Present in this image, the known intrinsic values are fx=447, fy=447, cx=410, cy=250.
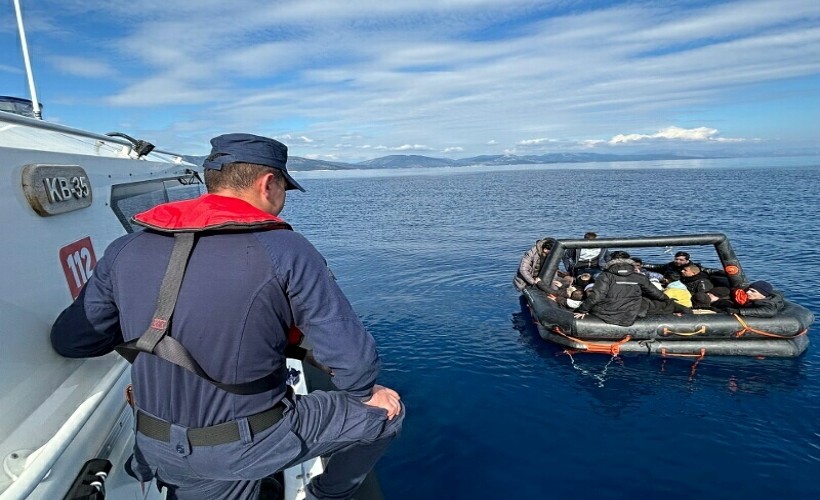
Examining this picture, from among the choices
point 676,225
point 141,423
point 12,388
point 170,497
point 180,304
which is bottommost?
point 676,225

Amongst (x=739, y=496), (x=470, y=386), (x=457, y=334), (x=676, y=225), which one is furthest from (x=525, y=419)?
(x=676, y=225)

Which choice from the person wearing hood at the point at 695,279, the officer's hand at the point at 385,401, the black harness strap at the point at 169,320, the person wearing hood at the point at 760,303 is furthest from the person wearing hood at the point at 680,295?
the black harness strap at the point at 169,320

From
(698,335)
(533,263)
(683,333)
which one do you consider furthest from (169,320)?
(533,263)

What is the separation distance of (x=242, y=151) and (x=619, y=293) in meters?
8.59

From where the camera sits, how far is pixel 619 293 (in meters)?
9.00

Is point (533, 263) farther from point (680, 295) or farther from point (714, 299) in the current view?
point (714, 299)

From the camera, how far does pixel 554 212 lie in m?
37.1

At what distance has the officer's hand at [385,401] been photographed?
2.60 m

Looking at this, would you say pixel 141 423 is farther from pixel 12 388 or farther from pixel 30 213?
pixel 30 213

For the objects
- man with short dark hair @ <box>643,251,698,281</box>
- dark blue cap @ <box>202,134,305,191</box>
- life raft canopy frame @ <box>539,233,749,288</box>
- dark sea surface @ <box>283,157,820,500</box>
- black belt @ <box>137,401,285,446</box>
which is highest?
dark blue cap @ <box>202,134,305,191</box>

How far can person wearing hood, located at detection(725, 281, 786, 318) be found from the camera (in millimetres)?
8812

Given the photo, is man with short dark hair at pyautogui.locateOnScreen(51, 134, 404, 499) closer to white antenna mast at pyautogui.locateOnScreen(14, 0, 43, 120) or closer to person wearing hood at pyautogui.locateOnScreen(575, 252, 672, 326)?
white antenna mast at pyautogui.locateOnScreen(14, 0, 43, 120)

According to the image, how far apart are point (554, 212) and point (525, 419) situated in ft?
106

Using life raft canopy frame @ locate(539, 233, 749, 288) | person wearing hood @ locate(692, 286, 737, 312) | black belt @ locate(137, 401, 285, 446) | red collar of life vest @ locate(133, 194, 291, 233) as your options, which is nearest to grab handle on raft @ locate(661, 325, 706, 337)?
person wearing hood @ locate(692, 286, 737, 312)
